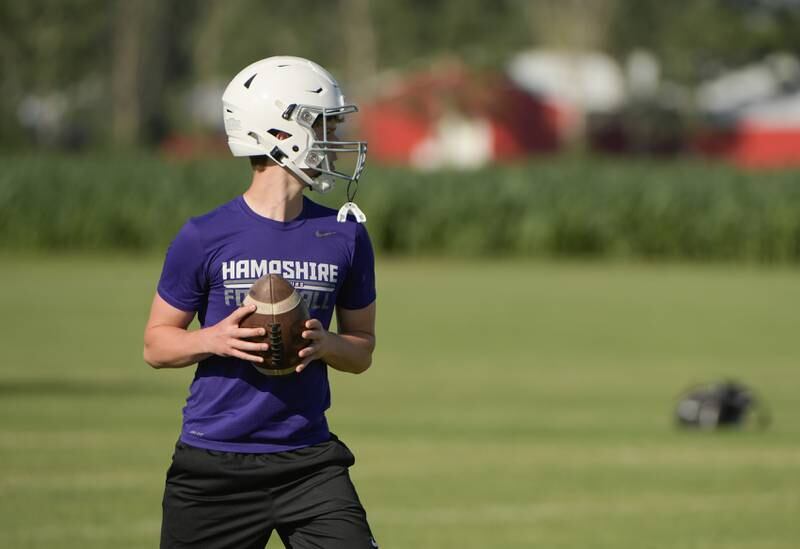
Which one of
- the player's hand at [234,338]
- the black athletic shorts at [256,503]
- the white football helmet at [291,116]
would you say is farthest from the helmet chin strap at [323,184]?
the black athletic shorts at [256,503]

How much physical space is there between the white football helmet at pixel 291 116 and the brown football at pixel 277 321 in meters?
0.41

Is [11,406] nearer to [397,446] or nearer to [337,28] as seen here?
[397,446]

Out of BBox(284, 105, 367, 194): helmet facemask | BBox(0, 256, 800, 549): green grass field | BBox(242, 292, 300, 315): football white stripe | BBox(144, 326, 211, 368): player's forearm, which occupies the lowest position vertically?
BBox(0, 256, 800, 549): green grass field

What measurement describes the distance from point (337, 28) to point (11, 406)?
297 ft

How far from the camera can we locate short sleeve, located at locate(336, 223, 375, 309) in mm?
5992

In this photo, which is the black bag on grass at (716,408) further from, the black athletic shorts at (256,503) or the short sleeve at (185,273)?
the short sleeve at (185,273)

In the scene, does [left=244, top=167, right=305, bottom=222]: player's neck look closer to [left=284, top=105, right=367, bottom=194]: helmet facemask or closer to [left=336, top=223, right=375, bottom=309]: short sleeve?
[left=284, top=105, right=367, bottom=194]: helmet facemask

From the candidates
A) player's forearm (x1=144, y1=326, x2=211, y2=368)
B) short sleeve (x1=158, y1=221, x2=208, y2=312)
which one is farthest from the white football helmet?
player's forearm (x1=144, y1=326, x2=211, y2=368)

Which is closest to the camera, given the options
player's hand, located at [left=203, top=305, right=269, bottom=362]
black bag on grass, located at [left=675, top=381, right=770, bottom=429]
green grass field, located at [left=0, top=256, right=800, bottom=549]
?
player's hand, located at [left=203, top=305, right=269, bottom=362]

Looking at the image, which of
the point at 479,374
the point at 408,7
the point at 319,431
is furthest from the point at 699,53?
the point at 319,431

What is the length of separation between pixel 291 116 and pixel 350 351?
0.81 m

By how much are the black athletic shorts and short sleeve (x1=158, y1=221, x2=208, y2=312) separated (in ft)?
1.65

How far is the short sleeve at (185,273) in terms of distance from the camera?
19.0 feet

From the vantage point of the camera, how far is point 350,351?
232 inches
